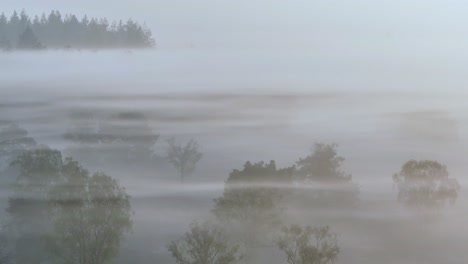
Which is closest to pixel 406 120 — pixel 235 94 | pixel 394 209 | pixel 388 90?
pixel 388 90

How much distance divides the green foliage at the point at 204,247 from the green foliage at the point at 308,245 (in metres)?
0.24

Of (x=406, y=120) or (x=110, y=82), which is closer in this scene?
(x=406, y=120)

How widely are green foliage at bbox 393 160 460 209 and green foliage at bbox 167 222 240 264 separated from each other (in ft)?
2.86

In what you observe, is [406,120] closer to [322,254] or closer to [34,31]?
[322,254]

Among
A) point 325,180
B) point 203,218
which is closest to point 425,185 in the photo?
point 325,180

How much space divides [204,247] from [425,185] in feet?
3.76

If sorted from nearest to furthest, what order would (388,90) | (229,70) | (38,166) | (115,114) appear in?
(38,166)
(115,114)
(388,90)
(229,70)

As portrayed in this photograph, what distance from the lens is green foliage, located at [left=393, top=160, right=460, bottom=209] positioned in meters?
2.94

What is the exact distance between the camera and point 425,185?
3.02 meters

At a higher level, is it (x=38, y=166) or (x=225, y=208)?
(x=38, y=166)

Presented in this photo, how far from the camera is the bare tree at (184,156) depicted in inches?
118

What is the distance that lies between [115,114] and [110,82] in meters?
0.64

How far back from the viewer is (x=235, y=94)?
12.6 ft

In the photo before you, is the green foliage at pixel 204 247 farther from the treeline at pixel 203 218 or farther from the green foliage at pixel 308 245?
the green foliage at pixel 308 245
